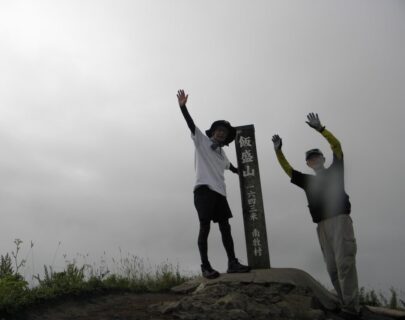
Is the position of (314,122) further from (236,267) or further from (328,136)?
(236,267)

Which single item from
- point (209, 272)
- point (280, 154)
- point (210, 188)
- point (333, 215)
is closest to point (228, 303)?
point (209, 272)

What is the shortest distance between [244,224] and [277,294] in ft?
5.33

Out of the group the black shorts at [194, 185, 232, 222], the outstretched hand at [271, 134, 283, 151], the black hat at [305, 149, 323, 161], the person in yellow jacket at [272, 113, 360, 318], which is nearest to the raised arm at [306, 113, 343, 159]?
the person in yellow jacket at [272, 113, 360, 318]

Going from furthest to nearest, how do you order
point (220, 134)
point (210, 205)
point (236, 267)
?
1. point (220, 134)
2. point (236, 267)
3. point (210, 205)

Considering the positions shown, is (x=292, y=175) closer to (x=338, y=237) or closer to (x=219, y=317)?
(x=338, y=237)

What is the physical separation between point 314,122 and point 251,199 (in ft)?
6.17

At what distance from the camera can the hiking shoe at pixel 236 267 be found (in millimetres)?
5160

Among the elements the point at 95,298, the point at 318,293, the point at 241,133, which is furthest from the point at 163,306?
the point at 241,133

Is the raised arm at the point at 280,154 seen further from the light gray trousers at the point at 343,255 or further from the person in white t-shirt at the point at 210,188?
the light gray trousers at the point at 343,255

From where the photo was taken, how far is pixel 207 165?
5.26m

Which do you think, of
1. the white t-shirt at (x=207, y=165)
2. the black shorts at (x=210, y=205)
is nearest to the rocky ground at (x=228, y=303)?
the black shorts at (x=210, y=205)

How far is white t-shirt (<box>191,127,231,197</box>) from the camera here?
5.15 meters

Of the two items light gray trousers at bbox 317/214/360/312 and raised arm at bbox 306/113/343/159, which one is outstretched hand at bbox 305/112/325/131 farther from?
light gray trousers at bbox 317/214/360/312

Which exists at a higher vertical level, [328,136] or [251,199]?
Result: [328,136]
